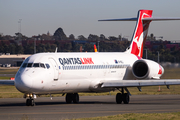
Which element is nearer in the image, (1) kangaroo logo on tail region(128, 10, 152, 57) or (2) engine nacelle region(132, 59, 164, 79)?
(2) engine nacelle region(132, 59, 164, 79)

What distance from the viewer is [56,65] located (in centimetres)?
2159

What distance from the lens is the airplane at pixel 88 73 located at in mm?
20234

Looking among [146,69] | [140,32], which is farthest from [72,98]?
[140,32]

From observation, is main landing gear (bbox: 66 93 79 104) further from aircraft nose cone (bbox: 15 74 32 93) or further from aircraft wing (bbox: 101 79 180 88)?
aircraft nose cone (bbox: 15 74 32 93)

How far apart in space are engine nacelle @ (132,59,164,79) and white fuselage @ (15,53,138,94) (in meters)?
0.67

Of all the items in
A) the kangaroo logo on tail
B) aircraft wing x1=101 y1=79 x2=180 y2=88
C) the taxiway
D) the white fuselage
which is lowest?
the taxiway

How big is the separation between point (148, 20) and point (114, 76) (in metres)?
6.57

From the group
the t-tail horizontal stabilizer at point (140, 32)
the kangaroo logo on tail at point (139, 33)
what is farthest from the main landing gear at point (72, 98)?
the kangaroo logo on tail at point (139, 33)

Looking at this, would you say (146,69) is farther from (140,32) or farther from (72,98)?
(72,98)

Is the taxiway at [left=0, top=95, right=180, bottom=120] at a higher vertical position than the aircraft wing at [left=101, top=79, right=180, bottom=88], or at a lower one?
lower

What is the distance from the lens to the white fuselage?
19859mm

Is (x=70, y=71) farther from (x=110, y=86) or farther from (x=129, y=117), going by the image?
(x=129, y=117)

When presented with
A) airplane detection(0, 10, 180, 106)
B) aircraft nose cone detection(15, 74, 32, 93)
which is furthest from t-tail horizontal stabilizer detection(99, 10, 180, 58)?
aircraft nose cone detection(15, 74, 32, 93)

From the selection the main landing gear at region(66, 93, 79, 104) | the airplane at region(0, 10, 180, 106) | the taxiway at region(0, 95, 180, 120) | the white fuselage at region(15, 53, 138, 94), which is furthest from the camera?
the main landing gear at region(66, 93, 79, 104)
